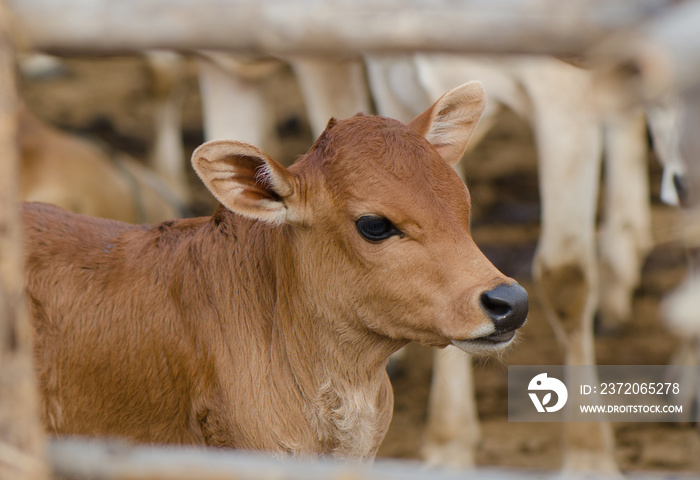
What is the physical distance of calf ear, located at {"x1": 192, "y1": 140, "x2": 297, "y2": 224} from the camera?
284 cm

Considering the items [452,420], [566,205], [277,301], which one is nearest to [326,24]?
[277,301]

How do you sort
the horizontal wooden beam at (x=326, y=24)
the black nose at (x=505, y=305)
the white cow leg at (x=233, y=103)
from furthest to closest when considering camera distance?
the white cow leg at (x=233, y=103), the black nose at (x=505, y=305), the horizontal wooden beam at (x=326, y=24)

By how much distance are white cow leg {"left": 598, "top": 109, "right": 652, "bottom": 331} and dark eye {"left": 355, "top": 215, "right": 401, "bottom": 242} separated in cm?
426

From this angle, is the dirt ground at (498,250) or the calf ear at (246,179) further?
the dirt ground at (498,250)

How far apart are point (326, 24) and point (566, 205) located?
3417mm

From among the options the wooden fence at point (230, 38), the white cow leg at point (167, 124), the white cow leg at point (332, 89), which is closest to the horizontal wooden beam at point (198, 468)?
the wooden fence at point (230, 38)

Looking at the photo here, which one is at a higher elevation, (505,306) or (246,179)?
(246,179)

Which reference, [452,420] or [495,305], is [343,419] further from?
[452,420]

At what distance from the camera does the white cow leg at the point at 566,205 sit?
16.4ft

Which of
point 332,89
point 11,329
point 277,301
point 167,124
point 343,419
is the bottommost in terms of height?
point 167,124

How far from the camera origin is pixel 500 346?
111 inches

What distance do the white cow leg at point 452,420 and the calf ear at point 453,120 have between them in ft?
6.34

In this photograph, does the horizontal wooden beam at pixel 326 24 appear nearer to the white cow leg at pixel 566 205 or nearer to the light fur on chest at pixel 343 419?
the light fur on chest at pixel 343 419

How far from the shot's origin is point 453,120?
3447mm
